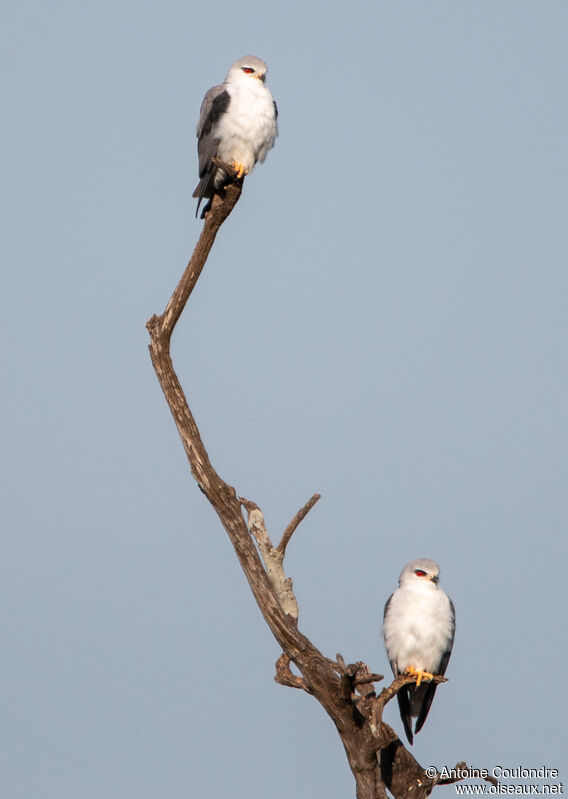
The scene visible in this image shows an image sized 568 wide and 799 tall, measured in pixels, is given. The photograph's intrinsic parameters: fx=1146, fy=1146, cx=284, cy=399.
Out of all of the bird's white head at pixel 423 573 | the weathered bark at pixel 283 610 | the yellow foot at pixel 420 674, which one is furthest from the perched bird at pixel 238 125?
the yellow foot at pixel 420 674

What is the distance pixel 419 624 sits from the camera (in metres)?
11.4

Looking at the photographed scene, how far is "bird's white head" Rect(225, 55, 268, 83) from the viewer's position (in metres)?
12.6

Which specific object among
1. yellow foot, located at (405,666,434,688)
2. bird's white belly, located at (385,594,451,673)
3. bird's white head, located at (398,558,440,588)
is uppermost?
bird's white head, located at (398,558,440,588)

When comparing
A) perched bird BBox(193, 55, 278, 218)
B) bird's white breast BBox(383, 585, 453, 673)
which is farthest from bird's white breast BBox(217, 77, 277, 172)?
bird's white breast BBox(383, 585, 453, 673)

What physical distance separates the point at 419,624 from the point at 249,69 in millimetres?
6223

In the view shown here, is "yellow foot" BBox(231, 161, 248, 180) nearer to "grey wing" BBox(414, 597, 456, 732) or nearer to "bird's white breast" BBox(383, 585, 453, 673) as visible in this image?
"bird's white breast" BBox(383, 585, 453, 673)

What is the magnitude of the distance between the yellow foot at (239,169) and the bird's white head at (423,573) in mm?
4444

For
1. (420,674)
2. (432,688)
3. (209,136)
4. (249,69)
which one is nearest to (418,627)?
(420,674)

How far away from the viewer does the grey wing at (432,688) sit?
11654 millimetres

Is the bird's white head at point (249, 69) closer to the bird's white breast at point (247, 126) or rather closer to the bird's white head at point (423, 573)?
the bird's white breast at point (247, 126)

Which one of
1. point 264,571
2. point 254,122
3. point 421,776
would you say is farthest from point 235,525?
point 254,122

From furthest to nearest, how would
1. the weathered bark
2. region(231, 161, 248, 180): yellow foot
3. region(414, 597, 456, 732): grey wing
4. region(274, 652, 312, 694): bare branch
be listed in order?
region(231, 161, 248, 180): yellow foot < region(414, 597, 456, 732): grey wing < region(274, 652, 312, 694): bare branch < the weathered bark

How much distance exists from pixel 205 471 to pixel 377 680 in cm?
264

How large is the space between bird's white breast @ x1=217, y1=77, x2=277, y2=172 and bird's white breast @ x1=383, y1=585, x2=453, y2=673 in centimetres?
488
